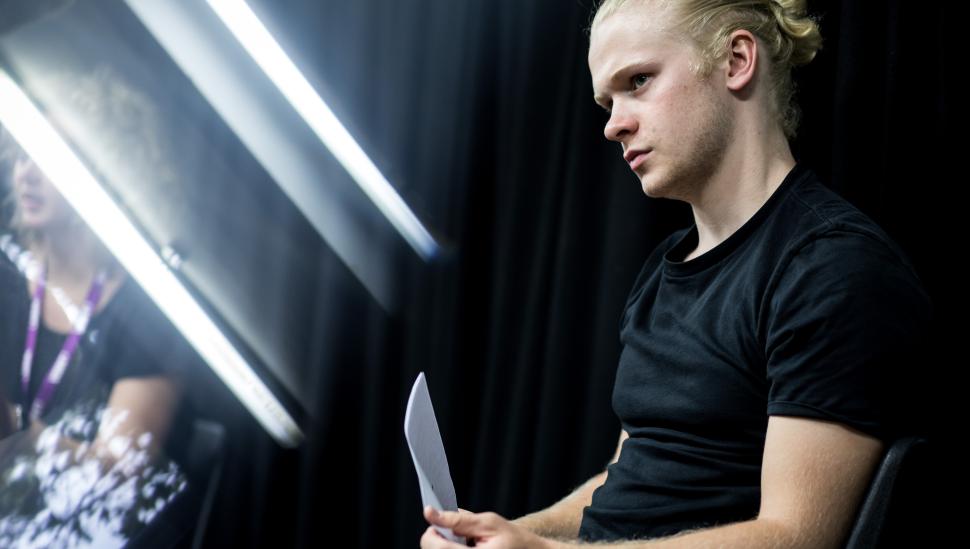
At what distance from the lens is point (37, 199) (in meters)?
1.84

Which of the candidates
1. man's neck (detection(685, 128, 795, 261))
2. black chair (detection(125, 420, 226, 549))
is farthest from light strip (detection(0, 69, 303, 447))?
man's neck (detection(685, 128, 795, 261))

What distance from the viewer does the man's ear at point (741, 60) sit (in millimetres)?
943

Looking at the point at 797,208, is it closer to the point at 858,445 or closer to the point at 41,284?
the point at 858,445

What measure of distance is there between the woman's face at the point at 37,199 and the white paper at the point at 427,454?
4.19 ft

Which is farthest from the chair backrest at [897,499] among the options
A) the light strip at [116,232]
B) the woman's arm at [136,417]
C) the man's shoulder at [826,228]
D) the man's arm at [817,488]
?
the light strip at [116,232]

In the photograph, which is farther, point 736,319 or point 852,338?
point 736,319

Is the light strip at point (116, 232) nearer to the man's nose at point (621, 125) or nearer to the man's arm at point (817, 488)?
the man's nose at point (621, 125)

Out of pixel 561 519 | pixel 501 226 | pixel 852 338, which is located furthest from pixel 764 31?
pixel 501 226

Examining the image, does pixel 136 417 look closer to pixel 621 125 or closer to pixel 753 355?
pixel 621 125

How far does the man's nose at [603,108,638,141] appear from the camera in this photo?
3.20ft

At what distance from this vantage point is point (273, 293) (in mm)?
2076

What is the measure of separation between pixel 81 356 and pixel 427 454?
1015mm

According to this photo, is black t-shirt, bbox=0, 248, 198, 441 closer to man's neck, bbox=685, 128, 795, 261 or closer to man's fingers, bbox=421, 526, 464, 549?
man's fingers, bbox=421, 526, 464, 549

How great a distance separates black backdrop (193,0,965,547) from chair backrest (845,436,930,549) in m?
0.38
